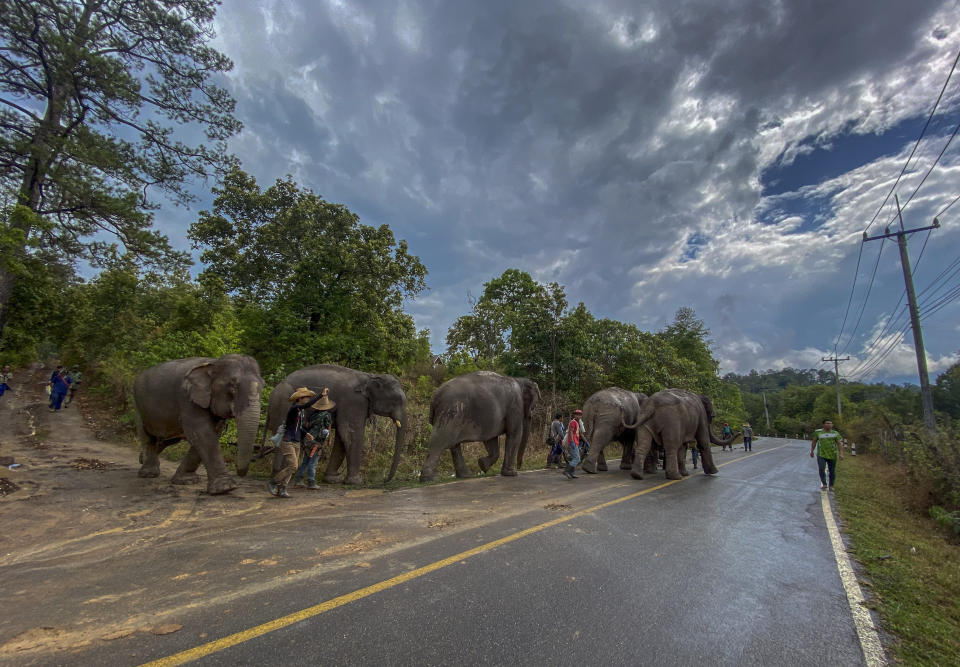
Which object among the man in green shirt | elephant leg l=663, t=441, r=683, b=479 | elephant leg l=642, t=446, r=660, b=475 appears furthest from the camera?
Answer: elephant leg l=642, t=446, r=660, b=475

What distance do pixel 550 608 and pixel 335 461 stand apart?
6.77 meters

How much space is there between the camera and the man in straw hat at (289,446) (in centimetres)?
673

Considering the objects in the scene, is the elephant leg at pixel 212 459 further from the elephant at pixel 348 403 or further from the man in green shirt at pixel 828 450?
the man in green shirt at pixel 828 450

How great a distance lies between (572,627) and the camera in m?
2.91

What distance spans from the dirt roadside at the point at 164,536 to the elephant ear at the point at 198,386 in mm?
1430

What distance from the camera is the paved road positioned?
2.53 metres

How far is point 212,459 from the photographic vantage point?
22.0 feet

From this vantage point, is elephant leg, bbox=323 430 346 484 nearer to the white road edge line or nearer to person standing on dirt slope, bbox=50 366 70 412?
the white road edge line

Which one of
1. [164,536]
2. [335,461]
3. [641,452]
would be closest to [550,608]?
[164,536]

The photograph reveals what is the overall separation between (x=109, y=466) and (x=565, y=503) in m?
9.22

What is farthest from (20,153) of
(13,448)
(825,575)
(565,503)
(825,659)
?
(825,575)

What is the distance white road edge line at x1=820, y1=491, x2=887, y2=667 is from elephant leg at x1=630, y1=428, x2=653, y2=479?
444cm

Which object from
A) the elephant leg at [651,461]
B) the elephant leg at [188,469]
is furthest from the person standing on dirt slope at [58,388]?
the elephant leg at [651,461]

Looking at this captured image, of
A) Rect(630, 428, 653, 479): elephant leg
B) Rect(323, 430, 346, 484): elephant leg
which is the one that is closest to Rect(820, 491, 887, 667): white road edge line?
Rect(630, 428, 653, 479): elephant leg
